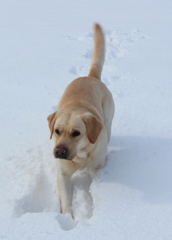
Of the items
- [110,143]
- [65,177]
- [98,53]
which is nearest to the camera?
[65,177]

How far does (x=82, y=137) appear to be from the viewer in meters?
2.70

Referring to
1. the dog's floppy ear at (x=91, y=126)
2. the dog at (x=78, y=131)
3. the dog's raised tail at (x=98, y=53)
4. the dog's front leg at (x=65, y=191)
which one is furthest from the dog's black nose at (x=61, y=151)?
the dog's raised tail at (x=98, y=53)

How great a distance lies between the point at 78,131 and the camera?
8.68 feet

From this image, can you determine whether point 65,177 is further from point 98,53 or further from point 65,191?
point 98,53

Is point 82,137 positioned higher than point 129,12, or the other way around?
point 82,137

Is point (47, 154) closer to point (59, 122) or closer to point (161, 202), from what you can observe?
point (59, 122)

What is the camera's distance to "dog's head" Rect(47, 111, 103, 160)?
254 cm

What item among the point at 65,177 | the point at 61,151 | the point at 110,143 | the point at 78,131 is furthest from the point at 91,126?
the point at 110,143

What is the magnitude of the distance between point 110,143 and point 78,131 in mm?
1026

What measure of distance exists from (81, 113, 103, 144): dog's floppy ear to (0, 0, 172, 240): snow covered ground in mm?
430

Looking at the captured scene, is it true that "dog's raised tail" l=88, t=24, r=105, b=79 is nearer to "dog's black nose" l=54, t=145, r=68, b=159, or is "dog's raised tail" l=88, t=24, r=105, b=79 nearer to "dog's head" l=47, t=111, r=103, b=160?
"dog's head" l=47, t=111, r=103, b=160

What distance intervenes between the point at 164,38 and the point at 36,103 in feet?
12.9

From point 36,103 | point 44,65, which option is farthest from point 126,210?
point 44,65

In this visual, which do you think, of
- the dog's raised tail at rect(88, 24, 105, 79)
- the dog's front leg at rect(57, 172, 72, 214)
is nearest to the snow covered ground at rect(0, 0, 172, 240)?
the dog's front leg at rect(57, 172, 72, 214)
